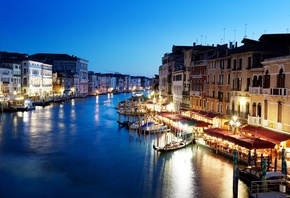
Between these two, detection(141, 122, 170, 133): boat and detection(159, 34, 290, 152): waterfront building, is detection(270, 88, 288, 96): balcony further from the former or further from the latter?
detection(141, 122, 170, 133): boat

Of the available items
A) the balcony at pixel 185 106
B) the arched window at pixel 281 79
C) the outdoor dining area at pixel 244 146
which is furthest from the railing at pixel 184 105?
the arched window at pixel 281 79

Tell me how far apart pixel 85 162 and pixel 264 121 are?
9188 millimetres

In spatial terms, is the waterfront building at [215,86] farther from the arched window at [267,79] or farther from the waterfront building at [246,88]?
the arched window at [267,79]

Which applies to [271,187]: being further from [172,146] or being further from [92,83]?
[92,83]

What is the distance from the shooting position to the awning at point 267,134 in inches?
608

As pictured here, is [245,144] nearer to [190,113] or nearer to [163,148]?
[163,148]

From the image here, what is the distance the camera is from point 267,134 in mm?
16484

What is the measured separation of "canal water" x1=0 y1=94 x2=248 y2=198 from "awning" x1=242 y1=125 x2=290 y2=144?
1.87 metres

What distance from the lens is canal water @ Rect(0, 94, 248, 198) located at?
14.2m

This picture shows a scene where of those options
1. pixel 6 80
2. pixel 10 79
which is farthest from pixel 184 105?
pixel 10 79

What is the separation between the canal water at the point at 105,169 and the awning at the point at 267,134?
187 cm

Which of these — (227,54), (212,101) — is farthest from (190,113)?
(227,54)

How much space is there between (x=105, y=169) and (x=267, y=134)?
25.2 ft

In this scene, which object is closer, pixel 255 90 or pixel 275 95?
pixel 275 95
